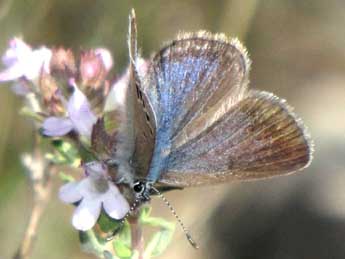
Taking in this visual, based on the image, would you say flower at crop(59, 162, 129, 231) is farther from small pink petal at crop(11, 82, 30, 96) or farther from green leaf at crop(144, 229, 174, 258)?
small pink petal at crop(11, 82, 30, 96)

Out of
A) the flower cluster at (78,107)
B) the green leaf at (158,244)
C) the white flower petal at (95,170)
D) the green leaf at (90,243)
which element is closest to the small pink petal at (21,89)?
the flower cluster at (78,107)

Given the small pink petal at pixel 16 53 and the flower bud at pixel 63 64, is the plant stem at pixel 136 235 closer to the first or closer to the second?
the flower bud at pixel 63 64

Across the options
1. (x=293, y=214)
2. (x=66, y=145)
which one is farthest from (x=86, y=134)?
(x=293, y=214)

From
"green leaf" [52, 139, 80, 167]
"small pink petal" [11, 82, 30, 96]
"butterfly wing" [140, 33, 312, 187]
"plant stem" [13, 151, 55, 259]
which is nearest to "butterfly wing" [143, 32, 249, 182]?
"butterfly wing" [140, 33, 312, 187]

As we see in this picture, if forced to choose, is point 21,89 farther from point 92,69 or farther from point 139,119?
point 139,119

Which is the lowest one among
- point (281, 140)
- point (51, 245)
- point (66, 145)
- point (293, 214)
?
point (51, 245)

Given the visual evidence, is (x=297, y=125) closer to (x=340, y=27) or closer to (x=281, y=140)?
(x=281, y=140)
